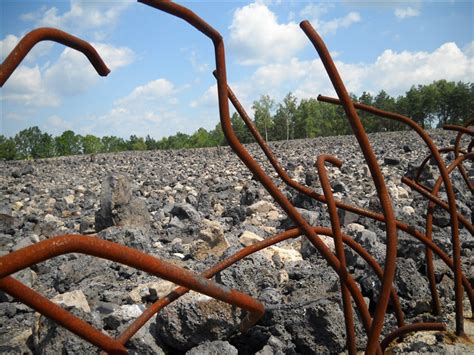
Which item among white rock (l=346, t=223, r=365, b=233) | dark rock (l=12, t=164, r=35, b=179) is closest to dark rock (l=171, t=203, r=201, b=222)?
white rock (l=346, t=223, r=365, b=233)

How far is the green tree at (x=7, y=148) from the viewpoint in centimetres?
5355

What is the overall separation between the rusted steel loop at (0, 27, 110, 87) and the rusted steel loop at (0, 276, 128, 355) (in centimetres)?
37

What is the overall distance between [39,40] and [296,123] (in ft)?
197

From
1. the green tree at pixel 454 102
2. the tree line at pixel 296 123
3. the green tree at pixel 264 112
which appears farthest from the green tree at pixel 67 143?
the green tree at pixel 454 102

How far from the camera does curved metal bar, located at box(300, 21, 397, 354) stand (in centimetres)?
103

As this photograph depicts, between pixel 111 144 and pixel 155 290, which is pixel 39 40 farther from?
pixel 111 144

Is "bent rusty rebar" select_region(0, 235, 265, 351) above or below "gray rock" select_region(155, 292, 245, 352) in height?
above

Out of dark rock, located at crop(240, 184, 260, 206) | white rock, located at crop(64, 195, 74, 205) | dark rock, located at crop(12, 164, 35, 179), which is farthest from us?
dark rock, located at crop(12, 164, 35, 179)

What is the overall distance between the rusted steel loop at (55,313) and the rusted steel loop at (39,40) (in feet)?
1.21

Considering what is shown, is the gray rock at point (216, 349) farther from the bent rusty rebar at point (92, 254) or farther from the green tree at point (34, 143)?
the green tree at point (34, 143)

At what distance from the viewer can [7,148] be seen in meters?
55.0

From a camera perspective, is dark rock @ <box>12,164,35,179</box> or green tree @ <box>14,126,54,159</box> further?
green tree @ <box>14,126,54,159</box>

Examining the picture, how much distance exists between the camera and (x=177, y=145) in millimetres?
66688

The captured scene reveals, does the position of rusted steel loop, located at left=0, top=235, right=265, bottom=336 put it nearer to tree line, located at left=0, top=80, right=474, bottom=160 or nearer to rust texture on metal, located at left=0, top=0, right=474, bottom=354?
rust texture on metal, located at left=0, top=0, right=474, bottom=354
